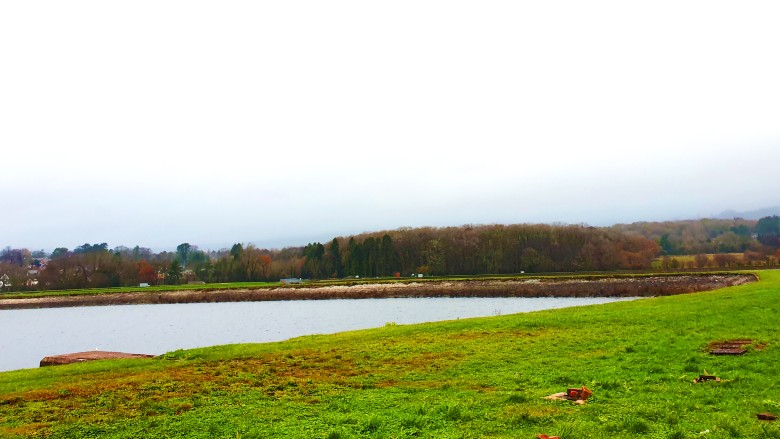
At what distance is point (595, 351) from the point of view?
14367 millimetres

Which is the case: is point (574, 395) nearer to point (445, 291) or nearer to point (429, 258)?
point (445, 291)

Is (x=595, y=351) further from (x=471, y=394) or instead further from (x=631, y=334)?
(x=471, y=394)

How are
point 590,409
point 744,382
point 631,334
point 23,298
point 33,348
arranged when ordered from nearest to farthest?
point 590,409, point 744,382, point 631,334, point 33,348, point 23,298

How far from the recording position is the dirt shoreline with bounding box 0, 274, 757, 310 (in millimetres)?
62719

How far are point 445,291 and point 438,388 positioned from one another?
70843mm

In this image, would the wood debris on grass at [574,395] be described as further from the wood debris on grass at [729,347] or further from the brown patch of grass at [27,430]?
the brown patch of grass at [27,430]

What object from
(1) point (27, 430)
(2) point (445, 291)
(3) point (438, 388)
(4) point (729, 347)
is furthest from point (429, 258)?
(1) point (27, 430)

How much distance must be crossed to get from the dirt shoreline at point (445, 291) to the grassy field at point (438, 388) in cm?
4591

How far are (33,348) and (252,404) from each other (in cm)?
3541

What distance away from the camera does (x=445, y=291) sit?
267 ft

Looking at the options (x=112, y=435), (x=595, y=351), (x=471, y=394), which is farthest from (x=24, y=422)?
(x=595, y=351)

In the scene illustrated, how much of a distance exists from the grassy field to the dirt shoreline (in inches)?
1808

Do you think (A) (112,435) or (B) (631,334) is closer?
(A) (112,435)

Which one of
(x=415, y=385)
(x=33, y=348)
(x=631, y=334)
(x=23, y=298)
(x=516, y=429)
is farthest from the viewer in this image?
(x=23, y=298)
